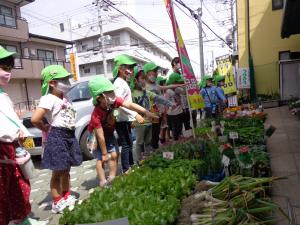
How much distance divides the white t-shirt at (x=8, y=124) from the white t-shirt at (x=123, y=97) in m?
1.83

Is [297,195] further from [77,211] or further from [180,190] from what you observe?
[77,211]

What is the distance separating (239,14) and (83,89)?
11.7 metres

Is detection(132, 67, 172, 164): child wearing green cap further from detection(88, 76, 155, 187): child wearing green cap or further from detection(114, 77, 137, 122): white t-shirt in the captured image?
detection(88, 76, 155, 187): child wearing green cap

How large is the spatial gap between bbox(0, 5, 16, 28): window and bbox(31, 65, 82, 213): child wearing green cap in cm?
2283

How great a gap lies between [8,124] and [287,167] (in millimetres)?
3827

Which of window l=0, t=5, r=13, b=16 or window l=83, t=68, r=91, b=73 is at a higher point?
window l=0, t=5, r=13, b=16

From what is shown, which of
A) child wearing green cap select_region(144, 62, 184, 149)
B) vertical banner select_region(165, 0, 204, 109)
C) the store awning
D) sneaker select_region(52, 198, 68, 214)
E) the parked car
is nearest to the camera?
sneaker select_region(52, 198, 68, 214)

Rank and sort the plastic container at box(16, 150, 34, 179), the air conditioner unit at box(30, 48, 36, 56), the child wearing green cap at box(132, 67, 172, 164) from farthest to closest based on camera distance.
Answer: the air conditioner unit at box(30, 48, 36, 56)
the child wearing green cap at box(132, 67, 172, 164)
the plastic container at box(16, 150, 34, 179)

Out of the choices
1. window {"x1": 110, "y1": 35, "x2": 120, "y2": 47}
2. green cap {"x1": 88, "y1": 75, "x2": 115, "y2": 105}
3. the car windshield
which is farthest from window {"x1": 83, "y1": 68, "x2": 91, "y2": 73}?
green cap {"x1": 88, "y1": 75, "x2": 115, "y2": 105}

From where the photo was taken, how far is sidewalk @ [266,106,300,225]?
2872 millimetres

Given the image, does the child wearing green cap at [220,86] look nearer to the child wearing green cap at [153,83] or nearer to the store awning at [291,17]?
the store awning at [291,17]

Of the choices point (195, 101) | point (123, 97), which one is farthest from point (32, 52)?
point (195, 101)

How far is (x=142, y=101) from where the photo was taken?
18.1 ft

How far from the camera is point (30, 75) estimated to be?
26.0 m
